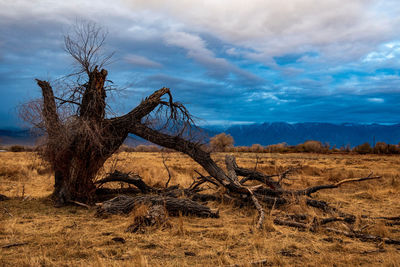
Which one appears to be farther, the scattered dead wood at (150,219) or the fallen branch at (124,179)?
the fallen branch at (124,179)

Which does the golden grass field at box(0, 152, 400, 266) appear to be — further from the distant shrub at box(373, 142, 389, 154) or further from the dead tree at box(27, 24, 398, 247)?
Result: the distant shrub at box(373, 142, 389, 154)

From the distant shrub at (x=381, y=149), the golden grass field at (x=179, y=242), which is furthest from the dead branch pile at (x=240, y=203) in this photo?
the distant shrub at (x=381, y=149)

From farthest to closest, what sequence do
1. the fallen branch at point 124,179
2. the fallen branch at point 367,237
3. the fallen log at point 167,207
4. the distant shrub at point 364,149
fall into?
1. the distant shrub at point 364,149
2. the fallen branch at point 124,179
3. the fallen log at point 167,207
4. the fallen branch at point 367,237

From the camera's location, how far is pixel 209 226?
6516 millimetres

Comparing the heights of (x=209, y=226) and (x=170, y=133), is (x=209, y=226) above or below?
below

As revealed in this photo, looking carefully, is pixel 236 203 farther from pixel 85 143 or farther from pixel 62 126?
pixel 62 126

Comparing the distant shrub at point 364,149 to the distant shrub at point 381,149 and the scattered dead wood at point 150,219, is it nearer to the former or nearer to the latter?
the distant shrub at point 381,149

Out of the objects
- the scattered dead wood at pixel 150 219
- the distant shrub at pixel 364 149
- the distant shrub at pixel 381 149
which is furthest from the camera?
the distant shrub at pixel 364 149

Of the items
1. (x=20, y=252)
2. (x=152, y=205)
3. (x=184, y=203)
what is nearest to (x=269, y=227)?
(x=184, y=203)

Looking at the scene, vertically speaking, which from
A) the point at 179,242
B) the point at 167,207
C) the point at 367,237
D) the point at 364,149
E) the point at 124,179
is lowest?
the point at 179,242

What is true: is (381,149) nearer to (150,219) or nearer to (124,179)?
(124,179)

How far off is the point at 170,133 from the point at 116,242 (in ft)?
13.3

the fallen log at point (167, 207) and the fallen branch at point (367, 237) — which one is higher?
the fallen log at point (167, 207)

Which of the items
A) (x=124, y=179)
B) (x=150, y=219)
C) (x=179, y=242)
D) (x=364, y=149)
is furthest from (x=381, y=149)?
(x=179, y=242)
